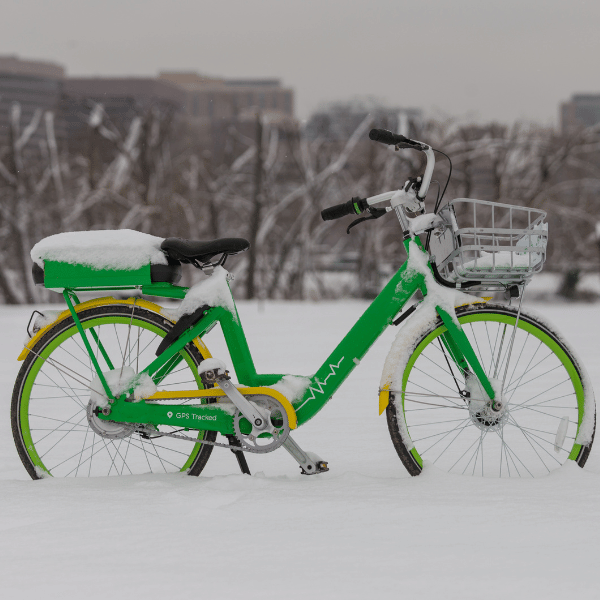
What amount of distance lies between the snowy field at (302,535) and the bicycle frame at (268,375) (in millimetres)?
258

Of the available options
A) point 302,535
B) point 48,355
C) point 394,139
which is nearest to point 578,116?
point 394,139

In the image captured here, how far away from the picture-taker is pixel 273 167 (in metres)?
17.5

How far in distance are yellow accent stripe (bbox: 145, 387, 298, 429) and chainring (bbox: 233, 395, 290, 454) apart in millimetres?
19

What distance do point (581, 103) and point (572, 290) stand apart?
14224 mm

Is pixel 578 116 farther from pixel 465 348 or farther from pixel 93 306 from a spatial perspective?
pixel 93 306

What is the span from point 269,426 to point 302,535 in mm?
535

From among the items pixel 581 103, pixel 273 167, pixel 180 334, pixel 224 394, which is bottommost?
pixel 224 394

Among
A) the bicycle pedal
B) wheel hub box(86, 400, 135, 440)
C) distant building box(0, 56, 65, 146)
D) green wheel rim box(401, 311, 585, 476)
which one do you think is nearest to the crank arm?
the bicycle pedal

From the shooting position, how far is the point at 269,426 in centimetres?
277

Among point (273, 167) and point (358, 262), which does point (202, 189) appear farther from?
point (358, 262)

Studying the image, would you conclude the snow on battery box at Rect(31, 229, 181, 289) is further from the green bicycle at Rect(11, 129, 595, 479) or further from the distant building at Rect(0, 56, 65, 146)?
the distant building at Rect(0, 56, 65, 146)

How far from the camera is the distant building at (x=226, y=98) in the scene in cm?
1922

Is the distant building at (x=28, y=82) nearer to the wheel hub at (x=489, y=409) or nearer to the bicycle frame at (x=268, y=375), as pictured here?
the bicycle frame at (x=268, y=375)

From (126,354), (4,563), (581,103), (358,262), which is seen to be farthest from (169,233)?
(581,103)
